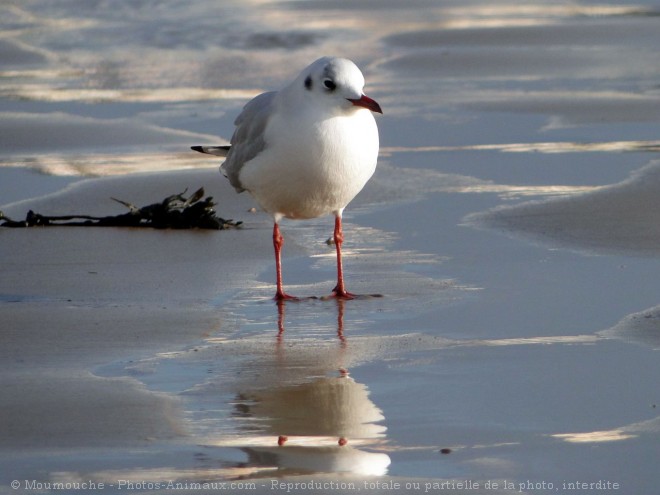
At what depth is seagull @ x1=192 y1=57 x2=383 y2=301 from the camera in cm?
653

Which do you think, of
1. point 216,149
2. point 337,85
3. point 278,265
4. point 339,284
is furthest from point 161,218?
point 337,85

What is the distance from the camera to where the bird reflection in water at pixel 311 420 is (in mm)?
4285

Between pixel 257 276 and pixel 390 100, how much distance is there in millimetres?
6115

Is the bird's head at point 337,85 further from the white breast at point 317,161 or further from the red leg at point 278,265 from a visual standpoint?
the red leg at point 278,265

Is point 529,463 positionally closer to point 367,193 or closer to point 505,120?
point 367,193

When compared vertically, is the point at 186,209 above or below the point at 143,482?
above

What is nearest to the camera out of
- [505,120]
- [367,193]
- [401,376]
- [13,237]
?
[401,376]

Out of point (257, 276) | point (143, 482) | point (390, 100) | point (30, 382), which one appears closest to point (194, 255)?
point (257, 276)

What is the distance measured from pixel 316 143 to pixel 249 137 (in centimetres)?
72

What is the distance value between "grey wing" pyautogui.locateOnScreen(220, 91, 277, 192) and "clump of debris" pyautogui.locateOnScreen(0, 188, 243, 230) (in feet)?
1.87

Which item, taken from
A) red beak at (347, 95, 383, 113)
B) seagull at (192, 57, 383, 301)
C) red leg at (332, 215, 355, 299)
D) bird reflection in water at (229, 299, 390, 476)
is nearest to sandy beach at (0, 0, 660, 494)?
bird reflection in water at (229, 299, 390, 476)

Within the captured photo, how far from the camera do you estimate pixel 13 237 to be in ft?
26.5

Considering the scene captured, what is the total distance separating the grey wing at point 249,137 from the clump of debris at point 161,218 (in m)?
0.57

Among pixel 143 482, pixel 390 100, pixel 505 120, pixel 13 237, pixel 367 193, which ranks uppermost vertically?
pixel 390 100
